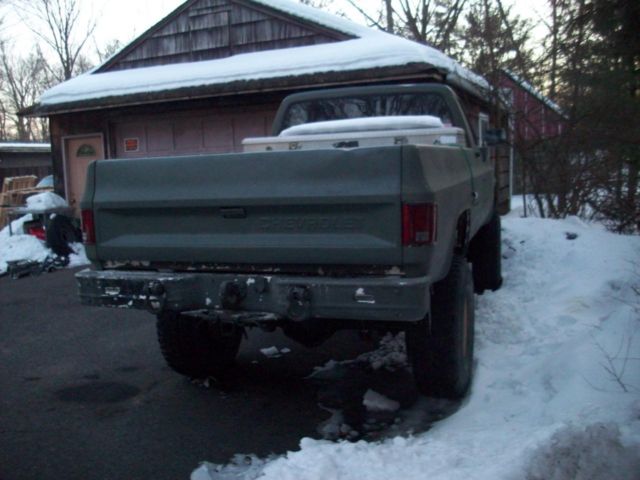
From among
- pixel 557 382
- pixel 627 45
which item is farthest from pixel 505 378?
pixel 627 45

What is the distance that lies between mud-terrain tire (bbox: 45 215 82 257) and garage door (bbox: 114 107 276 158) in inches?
65.9

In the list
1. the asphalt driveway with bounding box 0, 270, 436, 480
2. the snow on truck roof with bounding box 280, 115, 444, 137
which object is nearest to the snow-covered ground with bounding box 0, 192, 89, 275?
the asphalt driveway with bounding box 0, 270, 436, 480

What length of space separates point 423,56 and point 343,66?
122 cm

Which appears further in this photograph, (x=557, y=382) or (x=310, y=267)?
(x=557, y=382)

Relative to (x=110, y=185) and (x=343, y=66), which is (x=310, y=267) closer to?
(x=110, y=185)

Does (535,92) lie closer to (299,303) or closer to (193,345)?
(193,345)

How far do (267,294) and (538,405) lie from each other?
1760 mm

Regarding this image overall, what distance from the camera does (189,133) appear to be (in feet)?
37.9

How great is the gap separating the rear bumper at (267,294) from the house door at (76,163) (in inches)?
364

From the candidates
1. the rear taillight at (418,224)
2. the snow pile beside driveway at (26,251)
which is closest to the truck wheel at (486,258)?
the rear taillight at (418,224)

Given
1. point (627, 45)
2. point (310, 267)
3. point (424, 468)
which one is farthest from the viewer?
point (627, 45)

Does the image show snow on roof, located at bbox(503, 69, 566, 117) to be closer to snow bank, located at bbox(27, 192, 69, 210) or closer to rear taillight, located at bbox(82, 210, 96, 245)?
snow bank, located at bbox(27, 192, 69, 210)

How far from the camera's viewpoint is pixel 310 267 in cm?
357

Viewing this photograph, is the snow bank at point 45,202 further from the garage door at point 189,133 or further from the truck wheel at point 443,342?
the truck wheel at point 443,342
